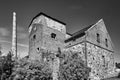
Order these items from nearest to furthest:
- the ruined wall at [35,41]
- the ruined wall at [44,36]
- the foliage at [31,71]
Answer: the foliage at [31,71]
the ruined wall at [44,36]
the ruined wall at [35,41]

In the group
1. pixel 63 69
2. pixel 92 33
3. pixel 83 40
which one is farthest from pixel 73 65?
pixel 92 33

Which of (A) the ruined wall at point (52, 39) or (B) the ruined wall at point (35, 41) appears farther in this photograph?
(B) the ruined wall at point (35, 41)

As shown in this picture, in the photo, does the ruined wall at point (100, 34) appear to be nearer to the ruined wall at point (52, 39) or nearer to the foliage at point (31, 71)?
the ruined wall at point (52, 39)

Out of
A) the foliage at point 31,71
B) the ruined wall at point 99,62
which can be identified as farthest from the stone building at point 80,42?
the foliage at point 31,71

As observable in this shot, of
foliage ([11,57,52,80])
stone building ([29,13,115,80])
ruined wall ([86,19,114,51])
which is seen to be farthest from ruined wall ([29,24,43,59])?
foliage ([11,57,52,80])

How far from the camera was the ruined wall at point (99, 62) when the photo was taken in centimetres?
2103

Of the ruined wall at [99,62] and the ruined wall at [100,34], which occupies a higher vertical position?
the ruined wall at [100,34]

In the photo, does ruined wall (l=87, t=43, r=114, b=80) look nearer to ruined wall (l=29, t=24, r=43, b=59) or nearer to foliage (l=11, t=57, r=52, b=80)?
ruined wall (l=29, t=24, r=43, b=59)

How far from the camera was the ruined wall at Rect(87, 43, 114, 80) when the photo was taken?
21.0m

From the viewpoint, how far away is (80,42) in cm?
2216

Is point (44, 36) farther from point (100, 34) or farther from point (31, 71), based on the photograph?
point (31, 71)

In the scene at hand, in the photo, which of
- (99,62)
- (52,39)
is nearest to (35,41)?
(52,39)

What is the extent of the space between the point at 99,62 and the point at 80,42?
4.88 metres

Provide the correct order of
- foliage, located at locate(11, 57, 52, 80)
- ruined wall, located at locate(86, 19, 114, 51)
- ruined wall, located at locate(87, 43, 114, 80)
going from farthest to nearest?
1. ruined wall, located at locate(86, 19, 114, 51)
2. ruined wall, located at locate(87, 43, 114, 80)
3. foliage, located at locate(11, 57, 52, 80)
